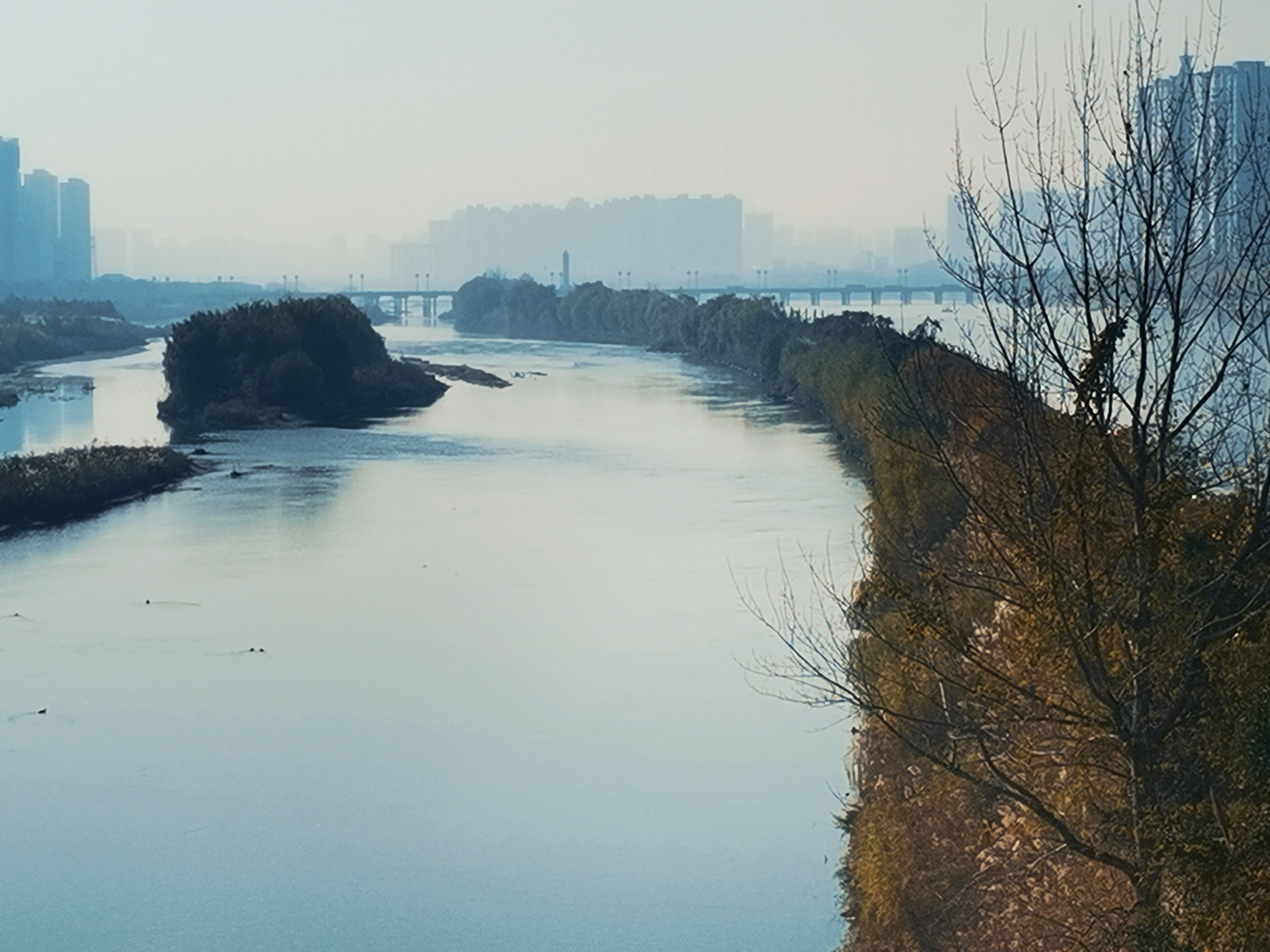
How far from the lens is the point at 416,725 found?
1088 centimetres

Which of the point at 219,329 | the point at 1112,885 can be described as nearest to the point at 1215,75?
the point at 1112,885

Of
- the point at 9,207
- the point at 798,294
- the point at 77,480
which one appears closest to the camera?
the point at 77,480

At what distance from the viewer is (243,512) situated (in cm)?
1897

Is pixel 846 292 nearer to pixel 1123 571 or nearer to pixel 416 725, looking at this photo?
pixel 416 725

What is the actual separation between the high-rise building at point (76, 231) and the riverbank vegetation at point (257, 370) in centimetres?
7505

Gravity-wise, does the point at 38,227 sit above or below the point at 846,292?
above

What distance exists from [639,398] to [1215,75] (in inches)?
1107

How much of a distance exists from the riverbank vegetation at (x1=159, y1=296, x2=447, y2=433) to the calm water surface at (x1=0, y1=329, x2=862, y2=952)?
27.1ft

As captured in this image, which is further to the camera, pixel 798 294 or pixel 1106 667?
pixel 798 294

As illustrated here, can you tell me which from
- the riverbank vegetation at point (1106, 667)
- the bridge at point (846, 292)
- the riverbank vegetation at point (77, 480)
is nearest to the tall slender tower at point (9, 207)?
the bridge at point (846, 292)

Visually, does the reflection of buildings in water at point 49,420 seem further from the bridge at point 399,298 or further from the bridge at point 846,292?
the bridge at point 399,298

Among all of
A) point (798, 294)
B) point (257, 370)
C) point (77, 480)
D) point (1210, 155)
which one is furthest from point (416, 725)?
point (798, 294)

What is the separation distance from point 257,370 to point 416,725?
19.6 metres

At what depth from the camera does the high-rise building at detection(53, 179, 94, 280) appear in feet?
332
